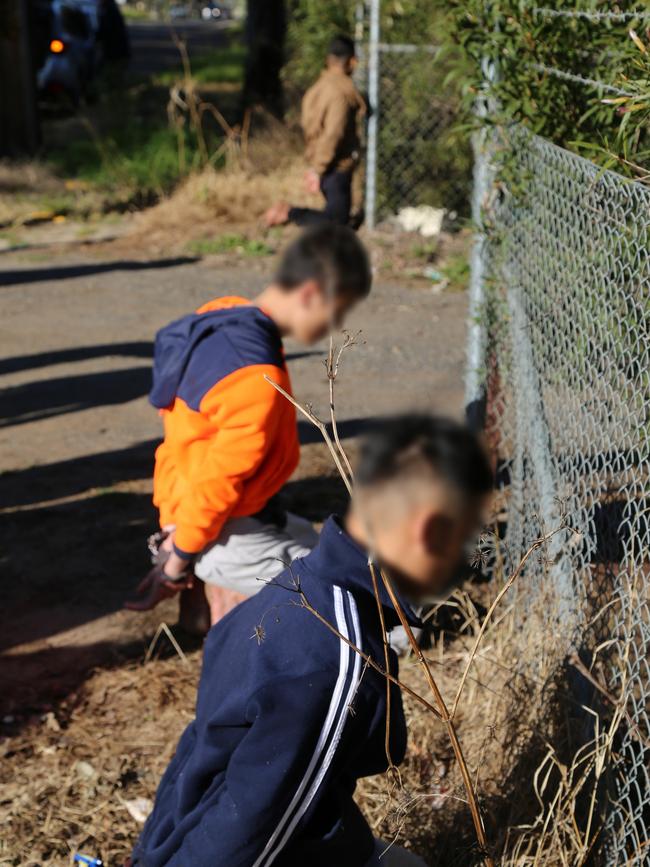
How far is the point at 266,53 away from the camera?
15.7 m

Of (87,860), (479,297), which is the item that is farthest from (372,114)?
(87,860)

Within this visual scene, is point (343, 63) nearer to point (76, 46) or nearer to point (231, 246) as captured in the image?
point (231, 246)

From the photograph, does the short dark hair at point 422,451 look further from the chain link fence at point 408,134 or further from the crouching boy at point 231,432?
the chain link fence at point 408,134

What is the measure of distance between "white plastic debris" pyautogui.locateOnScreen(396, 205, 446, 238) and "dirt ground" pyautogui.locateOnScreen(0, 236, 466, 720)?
64.2 inches

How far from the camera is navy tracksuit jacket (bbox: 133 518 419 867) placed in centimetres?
178

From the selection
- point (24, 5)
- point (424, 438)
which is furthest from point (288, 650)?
point (24, 5)

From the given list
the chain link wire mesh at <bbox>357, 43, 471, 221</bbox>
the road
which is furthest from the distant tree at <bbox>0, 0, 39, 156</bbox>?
the road

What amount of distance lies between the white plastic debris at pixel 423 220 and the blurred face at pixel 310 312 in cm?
887

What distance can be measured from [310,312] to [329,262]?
0.19 metres

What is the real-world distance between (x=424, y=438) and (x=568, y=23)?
3302 millimetres

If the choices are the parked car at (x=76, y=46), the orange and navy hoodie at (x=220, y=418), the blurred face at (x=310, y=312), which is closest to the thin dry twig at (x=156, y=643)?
the orange and navy hoodie at (x=220, y=418)

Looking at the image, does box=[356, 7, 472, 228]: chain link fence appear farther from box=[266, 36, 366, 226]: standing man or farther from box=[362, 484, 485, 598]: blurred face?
box=[362, 484, 485, 598]: blurred face

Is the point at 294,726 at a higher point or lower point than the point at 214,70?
lower

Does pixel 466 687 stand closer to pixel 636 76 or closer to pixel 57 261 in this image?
pixel 636 76
